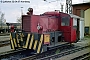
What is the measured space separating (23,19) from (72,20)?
327 cm

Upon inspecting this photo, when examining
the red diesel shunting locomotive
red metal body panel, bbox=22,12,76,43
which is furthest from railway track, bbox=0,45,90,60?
red metal body panel, bbox=22,12,76,43

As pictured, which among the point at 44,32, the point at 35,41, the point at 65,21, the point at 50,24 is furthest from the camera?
the point at 65,21

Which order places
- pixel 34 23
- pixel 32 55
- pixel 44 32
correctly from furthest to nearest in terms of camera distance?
pixel 44 32 < pixel 34 23 < pixel 32 55

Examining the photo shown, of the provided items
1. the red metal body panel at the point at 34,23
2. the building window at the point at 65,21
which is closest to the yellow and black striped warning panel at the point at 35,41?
the red metal body panel at the point at 34,23

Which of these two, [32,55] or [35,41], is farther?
[32,55]

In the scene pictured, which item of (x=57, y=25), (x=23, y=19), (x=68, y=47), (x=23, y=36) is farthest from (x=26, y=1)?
(x=68, y=47)

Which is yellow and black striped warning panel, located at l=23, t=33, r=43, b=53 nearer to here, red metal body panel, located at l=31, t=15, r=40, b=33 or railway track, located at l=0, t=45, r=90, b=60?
railway track, located at l=0, t=45, r=90, b=60

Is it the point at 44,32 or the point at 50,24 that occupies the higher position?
the point at 50,24

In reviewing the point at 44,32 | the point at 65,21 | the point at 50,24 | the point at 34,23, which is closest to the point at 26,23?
the point at 34,23

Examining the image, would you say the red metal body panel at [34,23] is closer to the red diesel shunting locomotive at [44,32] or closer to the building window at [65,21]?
the red diesel shunting locomotive at [44,32]

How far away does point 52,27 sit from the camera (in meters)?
9.90

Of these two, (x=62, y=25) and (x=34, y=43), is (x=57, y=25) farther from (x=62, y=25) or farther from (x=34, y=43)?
(x=34, y=43)

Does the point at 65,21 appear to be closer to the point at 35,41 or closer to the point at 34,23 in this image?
the point at 34,23

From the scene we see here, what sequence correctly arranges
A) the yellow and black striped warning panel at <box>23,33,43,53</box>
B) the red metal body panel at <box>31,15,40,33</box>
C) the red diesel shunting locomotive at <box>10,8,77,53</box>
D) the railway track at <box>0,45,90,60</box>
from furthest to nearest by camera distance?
the red metal body panel at <box>31,15,40,33</box>
the red diesel shunting locomotive at <box>10,8,77,53</box>
the yellow and black striped warning panel at <box>23,33,43,53</box>
the railway track at <box>0,45,90,60</box>
